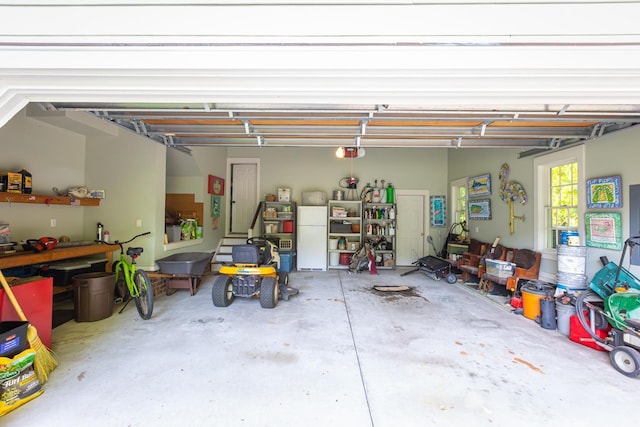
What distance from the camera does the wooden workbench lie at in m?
2.87

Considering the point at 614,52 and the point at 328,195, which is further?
the point at 328,195

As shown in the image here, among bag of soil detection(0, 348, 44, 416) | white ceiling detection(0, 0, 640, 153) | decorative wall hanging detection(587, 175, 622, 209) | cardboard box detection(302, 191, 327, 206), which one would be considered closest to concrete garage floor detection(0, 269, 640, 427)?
bag of soil detection(0, 348, 44, 416)

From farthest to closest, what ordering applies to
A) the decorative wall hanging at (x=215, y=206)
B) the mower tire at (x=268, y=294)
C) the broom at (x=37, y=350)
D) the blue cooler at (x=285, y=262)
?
1. the decorative wall hanging at (x=215, y=206)
2. the blue cooler at (x=285, y=262)
3. the mower tire at (x=268, y=294)
4. the broom at (x=37, y=350)

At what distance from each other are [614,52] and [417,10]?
756mm

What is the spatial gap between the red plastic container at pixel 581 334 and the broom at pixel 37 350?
4827 millimetres

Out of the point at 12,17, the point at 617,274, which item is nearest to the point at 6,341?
the point at 12,17

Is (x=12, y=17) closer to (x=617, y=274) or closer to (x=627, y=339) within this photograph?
(x=627, y=339)

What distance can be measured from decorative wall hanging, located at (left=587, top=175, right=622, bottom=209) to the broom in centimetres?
586

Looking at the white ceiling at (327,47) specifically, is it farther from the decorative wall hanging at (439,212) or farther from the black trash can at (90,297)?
the decorative wall hanging at (439,212)

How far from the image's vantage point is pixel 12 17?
1.11 metres

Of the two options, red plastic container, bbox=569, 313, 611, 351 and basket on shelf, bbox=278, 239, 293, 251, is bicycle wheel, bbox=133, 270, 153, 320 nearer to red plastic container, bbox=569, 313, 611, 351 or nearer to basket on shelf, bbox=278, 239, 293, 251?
basket on shelf, bbox=278, 239, 293, 251

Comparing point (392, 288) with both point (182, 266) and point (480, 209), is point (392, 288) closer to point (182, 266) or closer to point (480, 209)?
point (480, 209)

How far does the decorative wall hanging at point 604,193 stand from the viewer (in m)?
3.26

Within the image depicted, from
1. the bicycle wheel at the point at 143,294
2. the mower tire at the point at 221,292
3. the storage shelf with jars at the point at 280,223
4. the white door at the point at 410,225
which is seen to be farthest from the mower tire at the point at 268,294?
the white door at the point at 410,225
